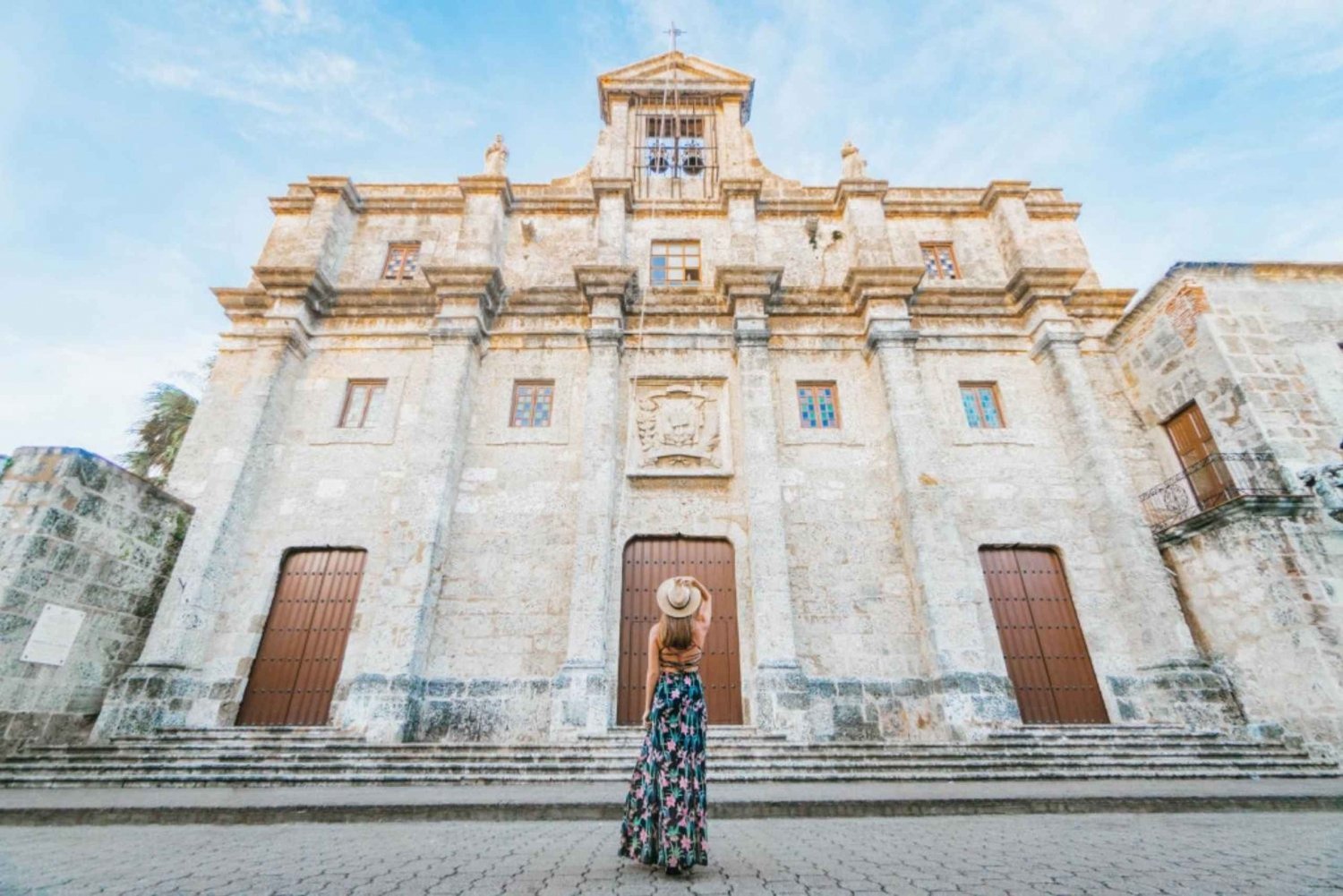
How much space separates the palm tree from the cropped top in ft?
59.4

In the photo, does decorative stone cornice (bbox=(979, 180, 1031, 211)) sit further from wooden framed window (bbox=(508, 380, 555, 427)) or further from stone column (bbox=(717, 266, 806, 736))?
wooden framed window (bbox=(508, 380, 555, 427))

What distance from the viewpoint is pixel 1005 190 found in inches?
528

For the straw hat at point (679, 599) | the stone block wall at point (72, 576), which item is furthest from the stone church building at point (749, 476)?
the straw hat at point (679, 599)

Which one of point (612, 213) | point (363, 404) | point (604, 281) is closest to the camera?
point (363, 404)

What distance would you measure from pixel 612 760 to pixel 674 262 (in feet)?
33.0

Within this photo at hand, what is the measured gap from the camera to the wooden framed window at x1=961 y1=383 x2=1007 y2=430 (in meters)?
11.4

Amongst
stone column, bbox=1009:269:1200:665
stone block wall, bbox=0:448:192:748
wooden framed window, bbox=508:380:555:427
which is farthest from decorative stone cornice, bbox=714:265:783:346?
stone block wall, bbox=0:448:192:748

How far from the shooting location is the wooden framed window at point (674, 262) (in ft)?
42.6

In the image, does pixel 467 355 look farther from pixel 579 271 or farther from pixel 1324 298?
pixel 1324 298

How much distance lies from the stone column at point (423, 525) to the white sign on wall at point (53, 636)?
137 inches

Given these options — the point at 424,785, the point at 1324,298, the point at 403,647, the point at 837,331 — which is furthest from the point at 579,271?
the point at 1324,298

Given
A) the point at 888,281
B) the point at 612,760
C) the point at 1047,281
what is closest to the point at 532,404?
the point at 612,760

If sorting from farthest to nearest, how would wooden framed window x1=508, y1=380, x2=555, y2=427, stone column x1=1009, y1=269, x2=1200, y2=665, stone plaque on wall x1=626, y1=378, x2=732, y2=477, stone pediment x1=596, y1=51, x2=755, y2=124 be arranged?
stone pediment x1=596, y1=51, x2=755, y2=124 → wooden framed window x1=508, y1=380, x2=555, y2=427 → stone plaque on wall x1=626, y1=378, x2=732, y2=477 → stone column x1=1009, y1=269, x2=1200, y2=665

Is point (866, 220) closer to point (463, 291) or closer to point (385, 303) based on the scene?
point (463, 291)
